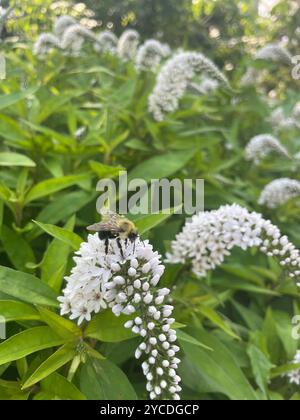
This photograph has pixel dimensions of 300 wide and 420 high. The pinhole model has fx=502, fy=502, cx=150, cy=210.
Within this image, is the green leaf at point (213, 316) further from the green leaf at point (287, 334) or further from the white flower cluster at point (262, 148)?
the white flower cluster at point (262, 148)

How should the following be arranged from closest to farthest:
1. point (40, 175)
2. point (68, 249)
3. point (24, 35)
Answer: point (68, 249) → point (40, 175) → point (24, 35)

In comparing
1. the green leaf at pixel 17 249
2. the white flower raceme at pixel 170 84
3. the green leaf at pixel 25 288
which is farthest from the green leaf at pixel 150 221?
the white flower raceme at pixel 170 84

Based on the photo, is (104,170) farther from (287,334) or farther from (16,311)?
(287,334)

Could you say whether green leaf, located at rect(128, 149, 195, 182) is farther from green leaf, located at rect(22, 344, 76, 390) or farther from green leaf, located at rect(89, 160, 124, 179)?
green leaf, located at rect(22, 344, 76, 390)

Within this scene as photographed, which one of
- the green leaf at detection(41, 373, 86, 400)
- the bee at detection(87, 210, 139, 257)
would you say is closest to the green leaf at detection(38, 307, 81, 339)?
the green leaf at detection(41, 373, 86, 400)

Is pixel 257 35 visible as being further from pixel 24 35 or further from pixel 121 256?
pixel 121 256

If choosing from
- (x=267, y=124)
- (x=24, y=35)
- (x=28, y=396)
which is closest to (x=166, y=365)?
(x=28, y=396)

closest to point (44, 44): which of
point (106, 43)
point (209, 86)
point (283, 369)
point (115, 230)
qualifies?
point (106, 43)
